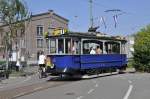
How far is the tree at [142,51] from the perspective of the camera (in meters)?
38.5

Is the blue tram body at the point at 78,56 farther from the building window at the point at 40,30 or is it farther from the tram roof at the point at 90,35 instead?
the building window at the point at 40,30

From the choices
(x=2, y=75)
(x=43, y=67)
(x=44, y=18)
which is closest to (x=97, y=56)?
(x=43, y=67)

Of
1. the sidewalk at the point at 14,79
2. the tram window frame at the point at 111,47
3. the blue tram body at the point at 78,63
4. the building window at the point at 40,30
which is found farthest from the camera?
the building window at the point at 40,30

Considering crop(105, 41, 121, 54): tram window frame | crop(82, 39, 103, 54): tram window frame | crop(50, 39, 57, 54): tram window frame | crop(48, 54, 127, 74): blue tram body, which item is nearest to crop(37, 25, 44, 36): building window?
crop(105, 41, 121, 54): tram window frame

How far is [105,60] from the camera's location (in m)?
33.0

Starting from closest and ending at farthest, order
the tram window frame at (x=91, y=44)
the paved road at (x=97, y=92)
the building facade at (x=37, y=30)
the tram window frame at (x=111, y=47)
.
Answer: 1. the paved road at (x=97, y=92)
2. the tram window frame at (x=91, y=44)
3. the tram window frame at (x=111, y=47)
4. the building facade at (x=37, y=30)

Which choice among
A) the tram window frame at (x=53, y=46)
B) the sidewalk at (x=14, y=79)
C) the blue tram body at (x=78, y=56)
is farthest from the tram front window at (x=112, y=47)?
the sidewalk at (x=14, y=79)

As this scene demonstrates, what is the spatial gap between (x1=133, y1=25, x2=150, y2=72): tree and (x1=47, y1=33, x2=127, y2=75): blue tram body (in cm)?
525

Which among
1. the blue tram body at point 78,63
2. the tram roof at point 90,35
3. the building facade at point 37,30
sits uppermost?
the building facade at point 37,30

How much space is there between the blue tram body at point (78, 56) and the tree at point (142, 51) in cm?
525

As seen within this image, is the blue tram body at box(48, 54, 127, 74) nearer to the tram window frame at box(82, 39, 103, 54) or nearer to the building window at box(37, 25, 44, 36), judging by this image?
the tram window frame at box(82, 39, 103, 54)

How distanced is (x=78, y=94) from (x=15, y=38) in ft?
69.5

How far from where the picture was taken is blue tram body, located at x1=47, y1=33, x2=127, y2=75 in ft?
94.2

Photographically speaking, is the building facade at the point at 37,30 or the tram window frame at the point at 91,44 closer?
the tram window frame at the point at 91,44
